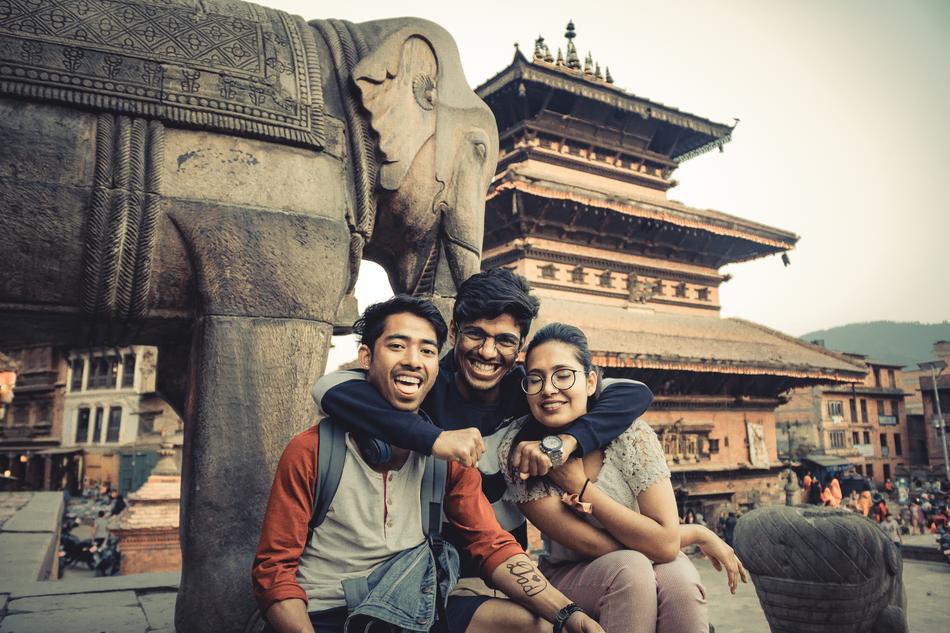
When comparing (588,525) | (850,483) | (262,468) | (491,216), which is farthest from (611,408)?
(850,483)

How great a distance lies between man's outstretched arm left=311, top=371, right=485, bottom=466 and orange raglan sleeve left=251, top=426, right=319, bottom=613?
0.13 meters

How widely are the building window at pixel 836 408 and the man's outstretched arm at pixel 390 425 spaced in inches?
1447

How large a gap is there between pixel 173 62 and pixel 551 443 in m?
2.01

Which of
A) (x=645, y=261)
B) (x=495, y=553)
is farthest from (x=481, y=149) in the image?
(x=645, y=261)

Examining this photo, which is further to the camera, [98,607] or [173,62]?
[98,607]

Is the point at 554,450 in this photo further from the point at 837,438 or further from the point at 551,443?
the point at 837,438

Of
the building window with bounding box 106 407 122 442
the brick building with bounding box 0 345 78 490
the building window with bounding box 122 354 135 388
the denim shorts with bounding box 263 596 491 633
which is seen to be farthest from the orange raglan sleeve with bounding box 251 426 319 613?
the brick building with bounding box 0 345 78 490

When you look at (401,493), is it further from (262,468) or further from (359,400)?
(262,468)

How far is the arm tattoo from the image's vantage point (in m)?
1.99

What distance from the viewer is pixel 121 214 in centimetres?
236

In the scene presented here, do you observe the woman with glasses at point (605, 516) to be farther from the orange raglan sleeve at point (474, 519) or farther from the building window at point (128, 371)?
the building window at point (128, 371)

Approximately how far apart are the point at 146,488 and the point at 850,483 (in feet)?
83.0

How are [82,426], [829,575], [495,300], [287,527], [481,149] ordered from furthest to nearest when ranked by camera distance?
[82,426] → [829,575] → [481,149] → [495,300] → [287,527]

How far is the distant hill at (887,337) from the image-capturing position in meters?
133
